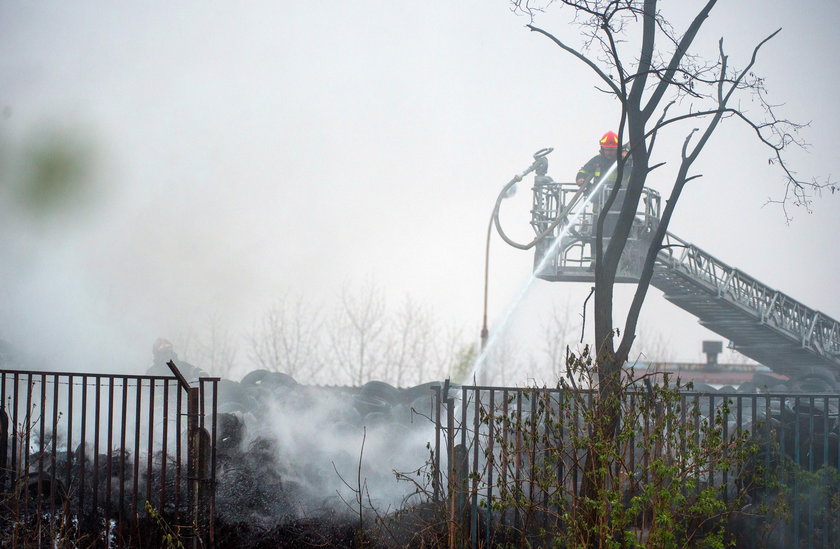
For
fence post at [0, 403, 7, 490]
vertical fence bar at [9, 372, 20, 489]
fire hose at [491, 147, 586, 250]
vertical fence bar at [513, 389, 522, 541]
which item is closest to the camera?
vertical fence bar at [513, 389, 522, 541]

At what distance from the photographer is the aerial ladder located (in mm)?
16281

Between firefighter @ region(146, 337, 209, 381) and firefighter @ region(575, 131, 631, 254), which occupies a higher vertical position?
firefighter @ region(575, 131, 631, 254)

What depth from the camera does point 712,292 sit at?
1805 centimetres

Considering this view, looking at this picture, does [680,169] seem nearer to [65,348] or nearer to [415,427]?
[415,427]

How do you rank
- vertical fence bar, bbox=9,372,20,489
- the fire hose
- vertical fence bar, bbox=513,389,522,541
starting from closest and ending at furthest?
vertical fence bar, bbox=513,389,522,541 → vertical fence bar, bbox=9,372,20,489 → the fire hose

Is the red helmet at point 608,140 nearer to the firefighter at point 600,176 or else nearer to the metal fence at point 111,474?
the firefighter at point 600,176

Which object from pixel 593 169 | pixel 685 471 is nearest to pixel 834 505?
pixel 685 471

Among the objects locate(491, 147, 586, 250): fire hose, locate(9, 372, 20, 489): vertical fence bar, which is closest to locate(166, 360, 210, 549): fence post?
locate(9, 372, 20, 489): vertical fence bar

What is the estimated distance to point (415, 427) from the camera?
12078 mm

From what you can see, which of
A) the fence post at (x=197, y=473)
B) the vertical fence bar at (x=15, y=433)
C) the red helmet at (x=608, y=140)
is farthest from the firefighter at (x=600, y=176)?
the vertical fence bar at (x=15, y=433)

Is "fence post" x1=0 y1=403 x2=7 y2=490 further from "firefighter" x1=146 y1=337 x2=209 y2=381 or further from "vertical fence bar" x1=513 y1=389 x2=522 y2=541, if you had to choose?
"firefighter" x1=146 y1=337 x2=209 y2=381

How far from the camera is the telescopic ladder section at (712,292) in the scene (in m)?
16.4

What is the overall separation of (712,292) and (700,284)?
0.49m

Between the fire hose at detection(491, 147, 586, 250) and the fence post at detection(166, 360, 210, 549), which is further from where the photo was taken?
the fire hose at detection(491, 147, 586, 250)
